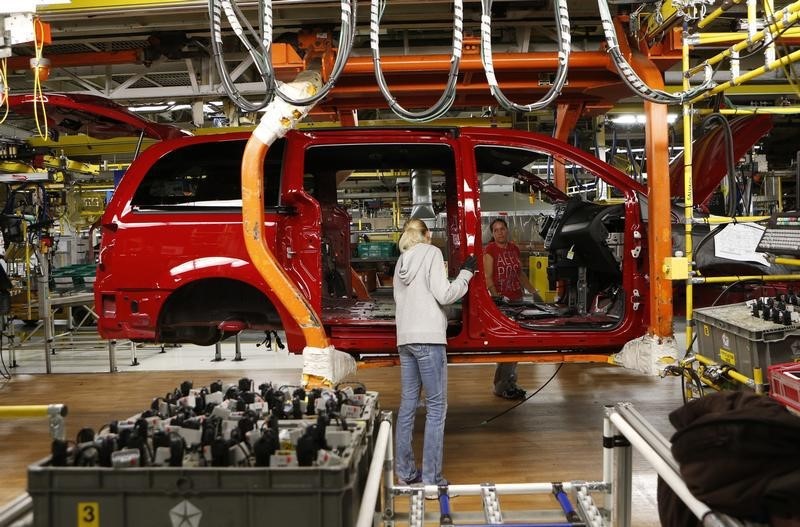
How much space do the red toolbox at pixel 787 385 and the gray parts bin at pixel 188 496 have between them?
66.3 inches

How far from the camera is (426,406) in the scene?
11.7 feet

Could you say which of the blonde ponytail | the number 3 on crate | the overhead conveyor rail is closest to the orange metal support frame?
the blonde ponytail

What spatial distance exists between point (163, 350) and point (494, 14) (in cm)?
644

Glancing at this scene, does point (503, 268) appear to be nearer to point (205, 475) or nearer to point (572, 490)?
point (572, 490)

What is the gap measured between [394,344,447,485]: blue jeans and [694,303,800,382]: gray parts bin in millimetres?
1542

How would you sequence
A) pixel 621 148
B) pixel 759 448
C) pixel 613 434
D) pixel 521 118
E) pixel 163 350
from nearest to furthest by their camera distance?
pixel 759 448, pixel 613 434, pixel 521 118, pixel 163 350, pixel 621 148

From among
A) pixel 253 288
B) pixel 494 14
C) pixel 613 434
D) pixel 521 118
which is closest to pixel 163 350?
pixel 253 288

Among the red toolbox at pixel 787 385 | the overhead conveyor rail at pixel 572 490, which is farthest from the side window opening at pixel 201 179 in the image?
the red toolbox at pixel 787 385

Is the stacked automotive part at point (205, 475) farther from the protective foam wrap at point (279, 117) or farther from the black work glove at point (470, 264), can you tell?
the protective foam wrap at point (279, 117)

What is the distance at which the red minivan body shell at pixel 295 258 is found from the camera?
3.89 metres

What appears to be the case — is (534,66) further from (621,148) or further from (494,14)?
(621,148)

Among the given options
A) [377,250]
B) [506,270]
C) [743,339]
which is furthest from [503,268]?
[377,250]

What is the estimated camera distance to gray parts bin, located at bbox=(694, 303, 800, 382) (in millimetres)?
2928

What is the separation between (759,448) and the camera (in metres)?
1.40
